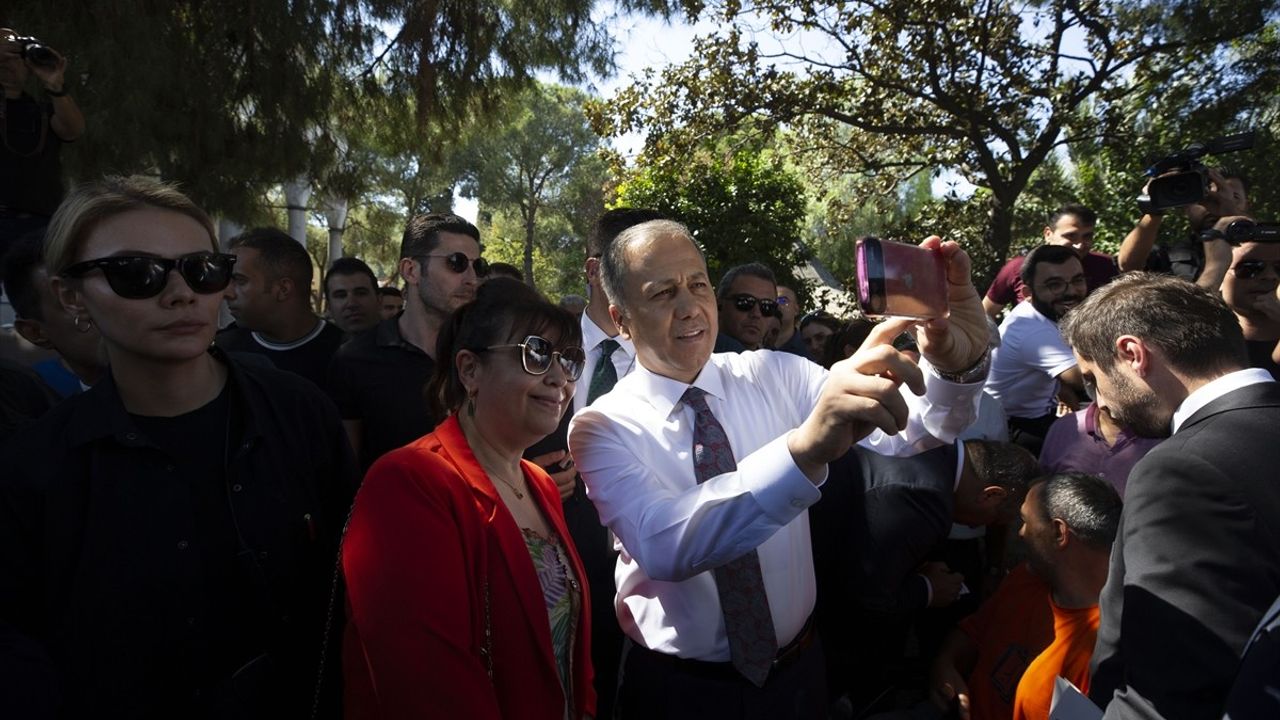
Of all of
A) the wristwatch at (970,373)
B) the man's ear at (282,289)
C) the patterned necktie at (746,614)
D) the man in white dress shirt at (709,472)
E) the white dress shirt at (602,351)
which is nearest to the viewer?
the man in white dress shirt at (709,472)

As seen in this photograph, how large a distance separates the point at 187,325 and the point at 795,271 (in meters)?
12.8

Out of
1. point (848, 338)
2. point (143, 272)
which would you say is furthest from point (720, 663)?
point (848, 338)

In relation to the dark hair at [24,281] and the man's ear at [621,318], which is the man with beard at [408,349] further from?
the dark hair at [24,281]

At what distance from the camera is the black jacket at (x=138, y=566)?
1.83 meters

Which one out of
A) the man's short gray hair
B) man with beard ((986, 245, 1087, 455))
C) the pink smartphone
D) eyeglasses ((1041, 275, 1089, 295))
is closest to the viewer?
the pink smartphone

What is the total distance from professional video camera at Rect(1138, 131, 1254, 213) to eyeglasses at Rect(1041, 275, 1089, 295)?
0.61 metres

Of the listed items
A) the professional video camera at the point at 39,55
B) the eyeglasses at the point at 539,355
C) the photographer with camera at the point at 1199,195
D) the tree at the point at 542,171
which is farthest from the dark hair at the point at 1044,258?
the tree at the point at 542,171

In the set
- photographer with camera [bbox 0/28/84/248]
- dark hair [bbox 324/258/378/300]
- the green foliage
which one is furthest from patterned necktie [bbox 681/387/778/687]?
the green foliage

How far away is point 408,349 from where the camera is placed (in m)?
3.72

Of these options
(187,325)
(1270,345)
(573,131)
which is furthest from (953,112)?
(573,131)

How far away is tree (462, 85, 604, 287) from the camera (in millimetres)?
38406

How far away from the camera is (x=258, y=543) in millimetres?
2045

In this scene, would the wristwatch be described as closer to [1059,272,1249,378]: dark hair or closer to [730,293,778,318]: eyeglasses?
[1059,272,1249,378]: dark hair

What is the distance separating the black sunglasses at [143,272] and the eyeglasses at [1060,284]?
4279 millimetres
